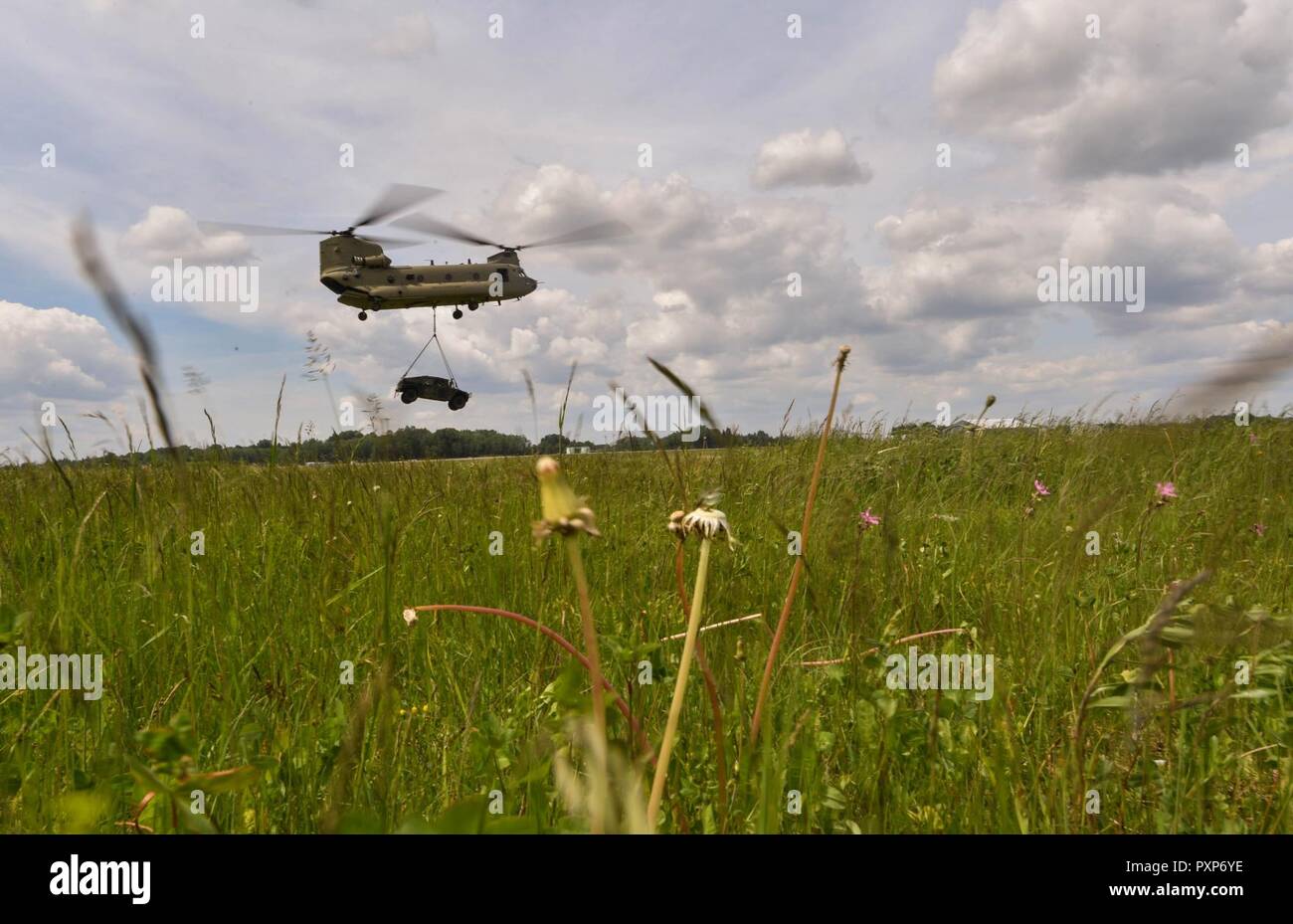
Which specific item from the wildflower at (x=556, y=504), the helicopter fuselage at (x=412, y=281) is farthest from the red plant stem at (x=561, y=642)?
the helicopter fuselage at (x=412, y=281)

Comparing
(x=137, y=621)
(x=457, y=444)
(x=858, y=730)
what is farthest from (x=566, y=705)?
(x=457, y=444)

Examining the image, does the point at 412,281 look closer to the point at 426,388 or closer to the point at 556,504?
the point at 426,388

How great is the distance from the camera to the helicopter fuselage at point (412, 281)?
73.4ft

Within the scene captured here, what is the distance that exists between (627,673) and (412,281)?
22998 mm

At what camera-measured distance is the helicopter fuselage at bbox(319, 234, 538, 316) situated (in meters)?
22.4

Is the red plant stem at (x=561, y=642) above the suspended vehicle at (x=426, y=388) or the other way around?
the other way around

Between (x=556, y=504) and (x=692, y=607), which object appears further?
(x=692, y=607)

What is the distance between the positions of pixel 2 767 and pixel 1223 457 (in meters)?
7.75

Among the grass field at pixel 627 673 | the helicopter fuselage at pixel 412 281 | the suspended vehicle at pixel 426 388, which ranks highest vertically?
the helicopter fuselage at pixel 412 281

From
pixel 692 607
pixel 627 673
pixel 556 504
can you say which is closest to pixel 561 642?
pixel 692 607

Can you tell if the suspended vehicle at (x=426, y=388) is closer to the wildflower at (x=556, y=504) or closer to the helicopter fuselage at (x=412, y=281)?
the helicopter fuselage at (x=412, y=281)

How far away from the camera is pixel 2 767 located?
1.48 m

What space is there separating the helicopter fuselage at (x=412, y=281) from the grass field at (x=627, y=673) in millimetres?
19102

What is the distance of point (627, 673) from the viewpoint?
1627 millimetres
